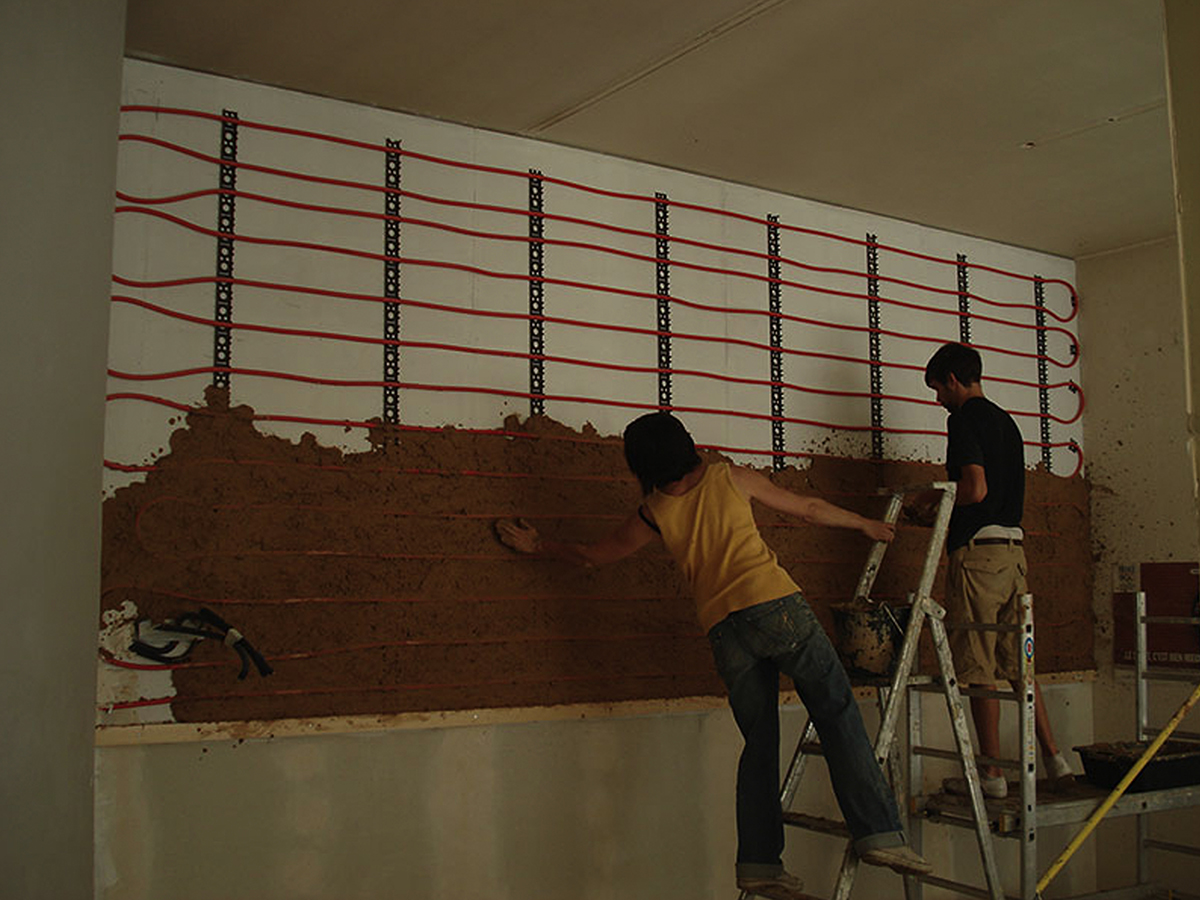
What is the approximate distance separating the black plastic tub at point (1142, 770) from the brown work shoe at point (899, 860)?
1164 mm

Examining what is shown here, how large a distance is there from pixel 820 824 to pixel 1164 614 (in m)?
2.37

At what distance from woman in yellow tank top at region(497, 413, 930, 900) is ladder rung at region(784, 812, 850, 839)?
86 mm

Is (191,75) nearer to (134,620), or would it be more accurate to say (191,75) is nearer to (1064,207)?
(134,620)

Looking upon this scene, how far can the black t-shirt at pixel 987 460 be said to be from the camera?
150 inches

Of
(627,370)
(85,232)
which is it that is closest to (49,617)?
(85,232)

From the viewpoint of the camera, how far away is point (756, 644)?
311cm

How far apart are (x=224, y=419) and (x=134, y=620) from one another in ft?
1.91

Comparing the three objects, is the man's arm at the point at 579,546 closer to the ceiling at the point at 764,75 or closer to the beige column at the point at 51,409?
the ceiling at the point at 764,75

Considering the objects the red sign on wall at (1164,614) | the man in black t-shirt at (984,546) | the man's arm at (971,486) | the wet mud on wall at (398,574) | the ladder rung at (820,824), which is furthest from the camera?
the red sign on wall at (1164,614)

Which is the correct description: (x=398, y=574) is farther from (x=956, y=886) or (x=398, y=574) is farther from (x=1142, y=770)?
(x=1142, y=770)

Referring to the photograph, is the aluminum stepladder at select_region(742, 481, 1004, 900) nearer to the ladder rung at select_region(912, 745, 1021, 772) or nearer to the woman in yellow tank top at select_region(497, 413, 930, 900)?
the ladder rung at select_region(912, 745, 1021, 772)

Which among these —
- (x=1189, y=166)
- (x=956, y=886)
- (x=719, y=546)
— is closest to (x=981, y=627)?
(x=956, y=886)

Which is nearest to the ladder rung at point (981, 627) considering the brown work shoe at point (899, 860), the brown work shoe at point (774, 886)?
the brown work shoe at point (899, 860)

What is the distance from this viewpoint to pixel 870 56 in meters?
3.14
